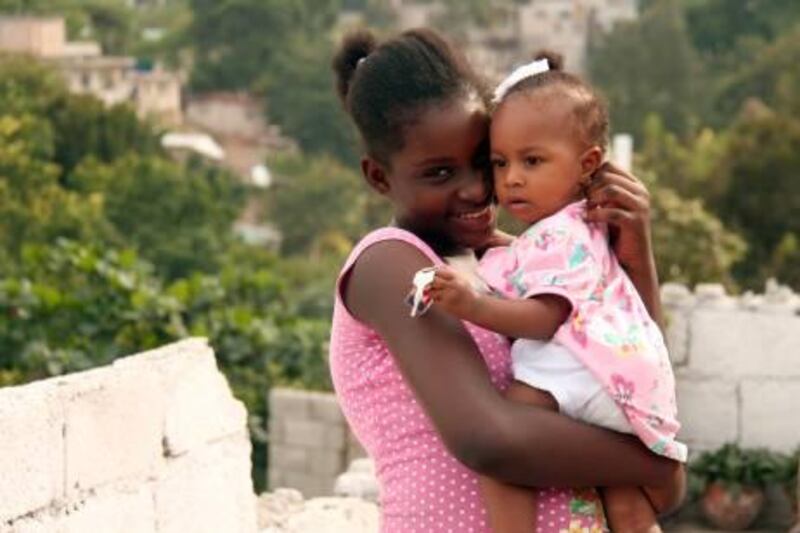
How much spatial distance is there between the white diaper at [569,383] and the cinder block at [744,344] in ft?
15.7

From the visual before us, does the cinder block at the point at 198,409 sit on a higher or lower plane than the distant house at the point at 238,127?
higher

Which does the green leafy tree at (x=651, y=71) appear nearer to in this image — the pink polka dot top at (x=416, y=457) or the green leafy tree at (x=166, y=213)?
the green leafy tree at (x=166, y=213)

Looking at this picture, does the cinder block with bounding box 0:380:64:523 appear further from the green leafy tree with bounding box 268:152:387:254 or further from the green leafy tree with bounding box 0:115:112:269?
the green leafy tree with bounding box 268:152:387:254

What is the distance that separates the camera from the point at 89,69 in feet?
197

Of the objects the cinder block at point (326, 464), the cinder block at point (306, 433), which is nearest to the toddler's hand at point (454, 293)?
the cinder block at point (326, 464)

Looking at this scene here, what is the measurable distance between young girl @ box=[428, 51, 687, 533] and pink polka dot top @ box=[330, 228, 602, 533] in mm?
29

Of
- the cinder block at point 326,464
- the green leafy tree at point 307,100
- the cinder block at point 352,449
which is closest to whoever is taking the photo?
the cinder block at point 352,449

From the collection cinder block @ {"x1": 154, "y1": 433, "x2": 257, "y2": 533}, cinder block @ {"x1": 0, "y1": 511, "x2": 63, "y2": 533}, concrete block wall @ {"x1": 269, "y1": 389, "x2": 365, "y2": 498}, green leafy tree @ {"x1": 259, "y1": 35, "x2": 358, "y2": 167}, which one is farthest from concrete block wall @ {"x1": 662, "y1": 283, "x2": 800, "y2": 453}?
green leafy tree @ {"x1": 259, "y1": 35, "x2": 358, "y2": 167}

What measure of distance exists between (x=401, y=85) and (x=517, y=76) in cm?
15

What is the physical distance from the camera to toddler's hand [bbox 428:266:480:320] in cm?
226

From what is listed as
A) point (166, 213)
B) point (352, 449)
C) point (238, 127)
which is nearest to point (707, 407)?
point (352, 449)

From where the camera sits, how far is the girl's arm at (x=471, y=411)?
2.32 meters

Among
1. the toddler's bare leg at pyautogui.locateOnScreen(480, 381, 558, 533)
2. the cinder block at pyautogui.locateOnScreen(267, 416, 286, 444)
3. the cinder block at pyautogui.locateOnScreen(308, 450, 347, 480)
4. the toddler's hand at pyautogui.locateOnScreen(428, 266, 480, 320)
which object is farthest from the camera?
the cinder block at pyautogui.locateOnScreen(267, 416, 286, 444)

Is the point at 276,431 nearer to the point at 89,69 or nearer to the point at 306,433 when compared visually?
the point at 306,433
